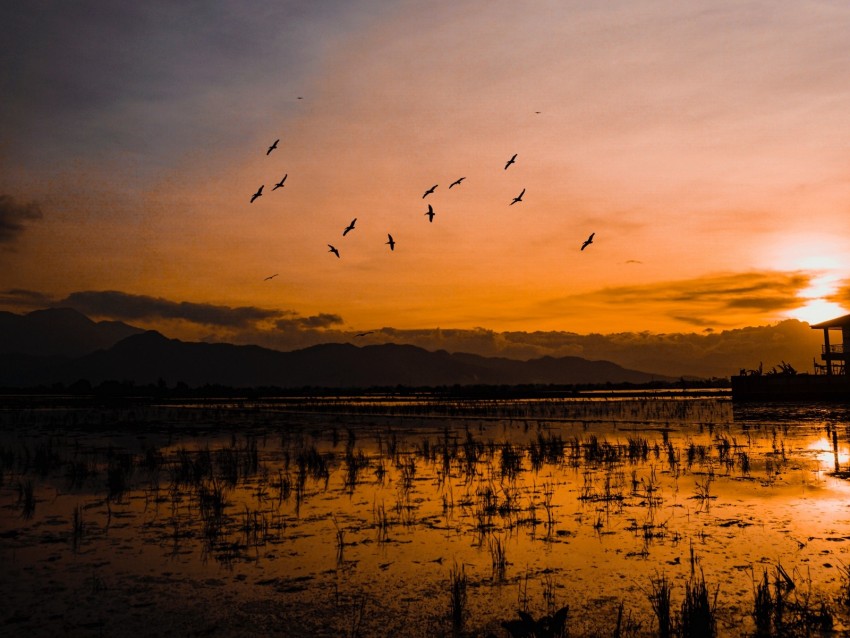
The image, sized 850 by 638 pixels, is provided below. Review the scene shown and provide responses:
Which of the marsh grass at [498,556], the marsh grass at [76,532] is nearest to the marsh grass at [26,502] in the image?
the marsh grass at [76,532]

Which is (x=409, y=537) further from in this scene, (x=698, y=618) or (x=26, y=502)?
(x=26, y=502)

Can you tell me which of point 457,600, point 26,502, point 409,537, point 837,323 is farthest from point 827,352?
point 26,502

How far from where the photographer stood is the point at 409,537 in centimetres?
1361

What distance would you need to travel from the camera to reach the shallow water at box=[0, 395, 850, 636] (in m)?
9.58

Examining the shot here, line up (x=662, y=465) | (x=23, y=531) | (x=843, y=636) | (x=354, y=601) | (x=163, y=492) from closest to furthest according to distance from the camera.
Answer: (x=843, y=636) → (x=354, y=601) → (x=23, y=531) → (x=163, y=492) → (x=662, y=465)

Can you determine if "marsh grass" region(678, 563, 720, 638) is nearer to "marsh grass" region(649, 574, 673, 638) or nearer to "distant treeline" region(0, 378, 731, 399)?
"marsh grass" region(649, 574, 673, 638)

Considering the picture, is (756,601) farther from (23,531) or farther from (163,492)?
(163,492)

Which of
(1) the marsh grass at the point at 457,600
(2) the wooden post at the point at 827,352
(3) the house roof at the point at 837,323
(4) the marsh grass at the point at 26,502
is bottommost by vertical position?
(1) the marsh grass at the point at 457,600

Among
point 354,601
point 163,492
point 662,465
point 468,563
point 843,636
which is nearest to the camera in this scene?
point 843,636

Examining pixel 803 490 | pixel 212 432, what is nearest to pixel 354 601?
pixel 803 490

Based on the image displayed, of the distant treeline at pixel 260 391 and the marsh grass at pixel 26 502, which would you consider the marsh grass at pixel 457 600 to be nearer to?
the marsh grass at pixel 26 502

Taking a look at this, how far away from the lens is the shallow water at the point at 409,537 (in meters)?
9.58

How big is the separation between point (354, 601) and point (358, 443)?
885 inches

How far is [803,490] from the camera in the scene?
17641 mm
